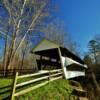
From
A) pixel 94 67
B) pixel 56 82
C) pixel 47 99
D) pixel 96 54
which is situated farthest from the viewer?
pixel 96 54

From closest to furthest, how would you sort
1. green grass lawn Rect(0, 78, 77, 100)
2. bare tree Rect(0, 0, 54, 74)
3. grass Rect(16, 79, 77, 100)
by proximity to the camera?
green grass lawn Rect(0, 78, 77, 100)
grass Rect(16, 79, 77, 100)
bare tree Rect(0, 0, 54, 74)

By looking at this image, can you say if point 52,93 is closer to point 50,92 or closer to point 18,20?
point 50,92

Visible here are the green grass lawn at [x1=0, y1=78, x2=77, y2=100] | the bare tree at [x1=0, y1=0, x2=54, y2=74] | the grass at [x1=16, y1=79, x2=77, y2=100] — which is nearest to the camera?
the green grass lawn at [x1=0, y1=78, x2=77, y2=100]

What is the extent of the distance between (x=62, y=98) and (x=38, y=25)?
14450 mm

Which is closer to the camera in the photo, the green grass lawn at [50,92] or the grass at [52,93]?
the green grass lawn at [50,92]

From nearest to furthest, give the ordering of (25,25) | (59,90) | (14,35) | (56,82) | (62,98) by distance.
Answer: (62,98) → (59,90) → (56,82) → (14,35) → (25,25)

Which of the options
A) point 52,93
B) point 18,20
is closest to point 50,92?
point 52,93

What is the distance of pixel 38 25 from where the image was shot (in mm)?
25234

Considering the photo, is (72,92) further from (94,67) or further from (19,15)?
(94,67)

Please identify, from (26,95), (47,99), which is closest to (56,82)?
(47,99)

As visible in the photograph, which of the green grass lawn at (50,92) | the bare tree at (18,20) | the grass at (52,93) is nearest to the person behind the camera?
the green grass lawn at (50,92)

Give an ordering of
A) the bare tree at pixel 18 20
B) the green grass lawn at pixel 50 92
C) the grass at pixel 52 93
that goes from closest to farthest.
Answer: the green grass lawn at pixel 50 92 → the grass at pixel 52 93 → the bare tree at pixel 18 20

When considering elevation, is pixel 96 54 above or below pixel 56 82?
above

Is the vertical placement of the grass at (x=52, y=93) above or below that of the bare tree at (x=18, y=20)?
below
